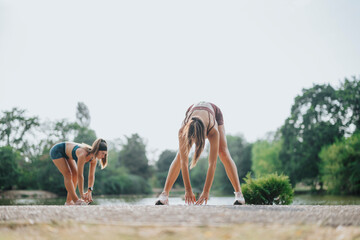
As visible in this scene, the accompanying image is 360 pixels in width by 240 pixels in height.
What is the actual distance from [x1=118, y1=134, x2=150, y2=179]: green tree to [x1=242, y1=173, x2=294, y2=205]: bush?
176 feet

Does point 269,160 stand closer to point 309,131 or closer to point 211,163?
point 309,131

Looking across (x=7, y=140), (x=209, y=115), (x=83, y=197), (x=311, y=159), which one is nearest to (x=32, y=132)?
(x=7, y=140)

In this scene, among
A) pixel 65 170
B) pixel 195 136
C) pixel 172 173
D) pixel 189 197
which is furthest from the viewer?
pixel 65 170

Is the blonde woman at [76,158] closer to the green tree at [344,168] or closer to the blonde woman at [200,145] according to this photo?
the blonde woman at [200,145]

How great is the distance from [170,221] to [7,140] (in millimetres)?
45693

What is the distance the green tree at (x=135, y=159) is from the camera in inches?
2406

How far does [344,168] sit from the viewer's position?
27141 millimetres

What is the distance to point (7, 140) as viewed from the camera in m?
42.3

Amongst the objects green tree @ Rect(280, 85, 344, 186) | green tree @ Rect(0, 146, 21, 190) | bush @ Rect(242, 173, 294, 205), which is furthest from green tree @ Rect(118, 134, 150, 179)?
bush @ Rect(242, 173, 294, 205)

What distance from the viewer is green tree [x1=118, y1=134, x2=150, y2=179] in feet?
201

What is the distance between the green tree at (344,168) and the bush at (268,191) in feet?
70.8

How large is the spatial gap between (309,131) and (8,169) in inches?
1220

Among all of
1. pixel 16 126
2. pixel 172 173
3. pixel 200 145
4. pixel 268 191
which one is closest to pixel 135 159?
pixel 16 126

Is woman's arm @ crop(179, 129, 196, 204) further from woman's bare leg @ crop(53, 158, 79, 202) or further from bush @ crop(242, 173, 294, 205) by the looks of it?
bush @ crop(242, 173, 294, 205)
